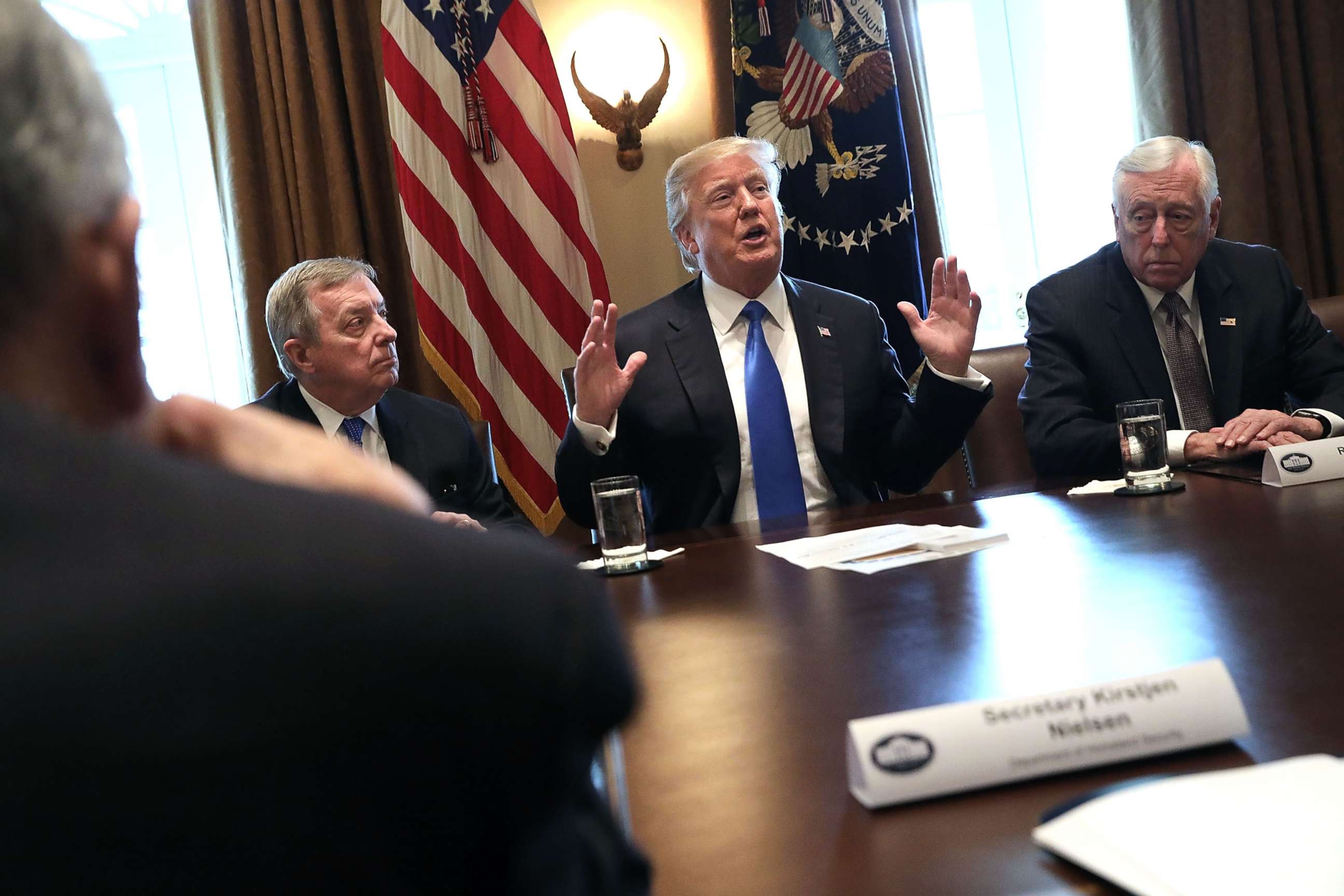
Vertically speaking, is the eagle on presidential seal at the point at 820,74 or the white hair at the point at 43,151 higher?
the eagle on presidential seal at the point at 820,74

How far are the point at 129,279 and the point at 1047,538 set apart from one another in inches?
58.0

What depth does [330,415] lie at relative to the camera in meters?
3.01

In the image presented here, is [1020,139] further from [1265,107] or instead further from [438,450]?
[438,450]

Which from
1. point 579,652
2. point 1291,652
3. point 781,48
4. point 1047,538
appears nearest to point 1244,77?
point 781,48

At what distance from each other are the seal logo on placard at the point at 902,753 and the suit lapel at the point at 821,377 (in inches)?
81.0

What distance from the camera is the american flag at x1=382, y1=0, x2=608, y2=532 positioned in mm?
3916

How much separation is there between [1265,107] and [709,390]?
9.86 ft

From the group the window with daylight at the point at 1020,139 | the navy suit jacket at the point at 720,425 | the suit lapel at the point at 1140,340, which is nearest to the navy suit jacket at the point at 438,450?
the navy suit jacket at the point at 720,425

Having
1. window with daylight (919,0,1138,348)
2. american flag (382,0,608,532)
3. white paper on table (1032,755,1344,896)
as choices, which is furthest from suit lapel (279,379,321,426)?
window with daylight (919,0,1138,348)

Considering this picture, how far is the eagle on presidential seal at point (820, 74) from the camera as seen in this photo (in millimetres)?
4152

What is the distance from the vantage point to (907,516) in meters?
2.09

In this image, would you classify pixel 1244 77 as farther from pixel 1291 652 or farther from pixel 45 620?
pixel 45 620

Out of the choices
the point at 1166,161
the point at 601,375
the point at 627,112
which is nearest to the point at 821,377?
the point at 601,375

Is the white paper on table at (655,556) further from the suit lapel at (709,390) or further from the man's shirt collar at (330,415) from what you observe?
the man's shirt collar at (330,415)
